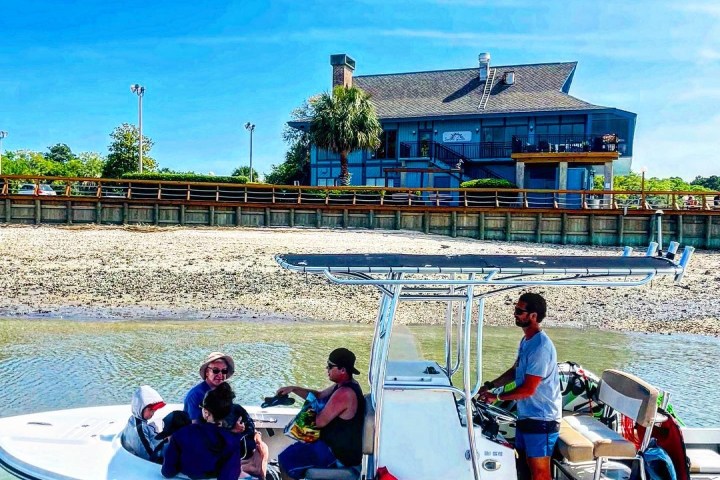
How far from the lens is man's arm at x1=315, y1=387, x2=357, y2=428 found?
4.87 metres

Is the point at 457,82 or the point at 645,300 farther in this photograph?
the point at 457,82

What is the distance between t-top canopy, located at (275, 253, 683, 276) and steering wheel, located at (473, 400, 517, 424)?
126 cm

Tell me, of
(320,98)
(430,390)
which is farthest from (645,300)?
(320,98)

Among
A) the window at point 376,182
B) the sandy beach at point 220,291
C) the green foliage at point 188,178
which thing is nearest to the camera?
the sandy beach at point 220,291

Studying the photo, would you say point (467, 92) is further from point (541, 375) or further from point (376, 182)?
point (541, 375)

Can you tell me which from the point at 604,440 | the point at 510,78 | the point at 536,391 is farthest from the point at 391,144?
the point at 536,391

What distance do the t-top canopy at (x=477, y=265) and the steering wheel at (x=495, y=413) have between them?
126 centimetres

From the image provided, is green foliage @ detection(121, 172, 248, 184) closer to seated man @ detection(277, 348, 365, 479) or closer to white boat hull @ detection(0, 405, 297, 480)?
white boat hull @ detection(0, 405, 297, 480)

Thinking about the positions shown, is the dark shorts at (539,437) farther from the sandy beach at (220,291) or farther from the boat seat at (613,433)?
the sandy beach at (220,291)

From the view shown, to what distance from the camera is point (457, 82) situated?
49406 millimetres

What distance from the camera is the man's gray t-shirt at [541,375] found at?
486cm

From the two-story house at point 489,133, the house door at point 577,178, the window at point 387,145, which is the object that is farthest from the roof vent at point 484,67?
the house door at point 577,178

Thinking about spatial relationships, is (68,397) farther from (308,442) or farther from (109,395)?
(308,442)

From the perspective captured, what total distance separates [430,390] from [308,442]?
3.43 ft
